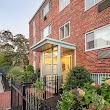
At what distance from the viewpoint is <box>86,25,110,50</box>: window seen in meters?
9.52

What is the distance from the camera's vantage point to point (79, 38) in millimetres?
12031

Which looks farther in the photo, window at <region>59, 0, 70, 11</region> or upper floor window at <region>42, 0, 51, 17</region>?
upper floor window at <region>42, 0, 51, 17</region>

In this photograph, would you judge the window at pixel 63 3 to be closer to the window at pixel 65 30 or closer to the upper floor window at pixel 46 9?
the window at pixel 65 30

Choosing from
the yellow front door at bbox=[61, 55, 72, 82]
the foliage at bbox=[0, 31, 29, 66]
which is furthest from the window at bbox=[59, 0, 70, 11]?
the foliage at bbox=[0, 31, 29, 66]

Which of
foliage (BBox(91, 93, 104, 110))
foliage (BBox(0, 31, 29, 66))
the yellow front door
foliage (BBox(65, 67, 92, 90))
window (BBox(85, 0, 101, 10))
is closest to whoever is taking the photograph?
foliage (BBox(91, 93, 104, 110))

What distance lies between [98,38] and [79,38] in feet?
6.55

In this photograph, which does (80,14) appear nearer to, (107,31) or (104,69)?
(107,31)

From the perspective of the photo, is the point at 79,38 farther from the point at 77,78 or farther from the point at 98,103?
the point at 98,103

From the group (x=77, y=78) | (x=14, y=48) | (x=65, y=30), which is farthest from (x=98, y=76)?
(x=14, y=48)

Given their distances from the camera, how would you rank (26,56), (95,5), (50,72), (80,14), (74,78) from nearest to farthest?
(74,78)
(95,5)
(80,14)
(50,72)
(26,56)

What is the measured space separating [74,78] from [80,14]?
4.95 meters

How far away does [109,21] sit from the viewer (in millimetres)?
9250

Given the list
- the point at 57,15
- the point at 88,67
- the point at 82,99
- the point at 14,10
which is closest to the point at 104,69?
the point at 88,67

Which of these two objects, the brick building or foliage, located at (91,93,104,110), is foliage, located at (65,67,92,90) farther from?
foliage, located at (91,93,104,110)
